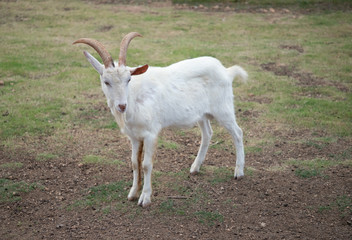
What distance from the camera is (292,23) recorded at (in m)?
15.9

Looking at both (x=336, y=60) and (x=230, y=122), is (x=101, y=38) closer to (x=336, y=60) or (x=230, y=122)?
(x=336, y=60)

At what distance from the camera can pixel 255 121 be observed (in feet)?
27.3

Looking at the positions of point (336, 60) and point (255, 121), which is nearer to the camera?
point (255, 121)

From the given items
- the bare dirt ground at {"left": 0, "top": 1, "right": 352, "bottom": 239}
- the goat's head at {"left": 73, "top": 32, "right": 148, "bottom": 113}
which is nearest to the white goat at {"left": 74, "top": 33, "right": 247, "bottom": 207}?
the goat's head at {"left": 73, "top": 32, "right": 148, "bottom": 113}

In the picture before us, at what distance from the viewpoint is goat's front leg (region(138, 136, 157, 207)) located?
547 centimetres

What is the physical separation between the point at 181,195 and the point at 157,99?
1490 mm

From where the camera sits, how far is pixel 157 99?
5.62 meters

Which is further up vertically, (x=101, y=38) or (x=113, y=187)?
(x=101, y=38)

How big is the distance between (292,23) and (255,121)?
8987 millimetres

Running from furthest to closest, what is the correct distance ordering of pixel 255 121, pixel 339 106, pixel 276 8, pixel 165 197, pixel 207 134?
pixel 276 8, pixel 339 106, pixel 255 121, pixel 207 134, pixel 165 197

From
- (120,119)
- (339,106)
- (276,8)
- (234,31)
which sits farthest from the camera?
(276,8)

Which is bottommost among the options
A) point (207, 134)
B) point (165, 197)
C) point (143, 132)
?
point (165, 197)

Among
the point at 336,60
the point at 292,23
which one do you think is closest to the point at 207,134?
the point at 336,60

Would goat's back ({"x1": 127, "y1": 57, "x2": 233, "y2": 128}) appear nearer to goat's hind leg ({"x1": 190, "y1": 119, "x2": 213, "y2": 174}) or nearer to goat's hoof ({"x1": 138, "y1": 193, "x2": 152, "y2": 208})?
goat's hind leg ({"x1": 190, "y1": 119, "x2": 213, "y2": 174})
